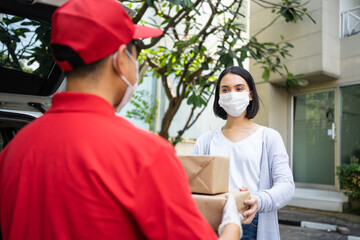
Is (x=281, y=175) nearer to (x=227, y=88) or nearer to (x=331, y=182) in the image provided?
(x=227, y=88)

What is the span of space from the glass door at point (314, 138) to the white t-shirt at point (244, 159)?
20.1 ft

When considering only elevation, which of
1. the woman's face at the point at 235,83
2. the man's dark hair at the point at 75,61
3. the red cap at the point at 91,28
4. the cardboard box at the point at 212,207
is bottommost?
the cardboard box at the point at 212,207

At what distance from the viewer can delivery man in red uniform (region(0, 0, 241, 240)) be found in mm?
748

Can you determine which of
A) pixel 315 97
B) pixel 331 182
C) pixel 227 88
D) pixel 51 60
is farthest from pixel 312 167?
pixel 51 60

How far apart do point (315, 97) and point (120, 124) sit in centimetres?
765

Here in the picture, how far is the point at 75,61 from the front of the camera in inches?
33.6

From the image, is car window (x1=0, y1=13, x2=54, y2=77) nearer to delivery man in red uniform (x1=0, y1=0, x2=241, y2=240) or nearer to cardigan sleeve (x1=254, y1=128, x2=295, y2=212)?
delivery man in red uniform (x1=0, y1=0, x2=241, y2=240)

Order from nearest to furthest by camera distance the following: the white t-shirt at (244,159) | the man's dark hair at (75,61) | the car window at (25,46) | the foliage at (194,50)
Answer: the man's dark hair at (75,61), the white t-shirt at (244,159), the car window at (25,46), the foliage at (194,50)

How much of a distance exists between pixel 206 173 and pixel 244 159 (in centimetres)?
55

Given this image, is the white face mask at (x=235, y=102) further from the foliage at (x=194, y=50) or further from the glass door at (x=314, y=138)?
the glass door at (x=314, y=138)

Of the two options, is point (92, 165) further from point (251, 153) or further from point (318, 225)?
point (318, 225)

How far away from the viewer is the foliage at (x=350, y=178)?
651 centimetres

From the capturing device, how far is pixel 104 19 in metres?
0.83

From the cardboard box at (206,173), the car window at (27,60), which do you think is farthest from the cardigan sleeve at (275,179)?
the car window at (27,60)
